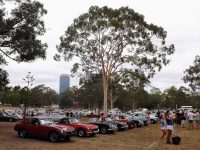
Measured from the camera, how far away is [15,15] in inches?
1180

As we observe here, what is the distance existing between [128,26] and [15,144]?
1003 inches

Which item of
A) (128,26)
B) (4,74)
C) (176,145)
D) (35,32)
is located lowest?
(176,145)

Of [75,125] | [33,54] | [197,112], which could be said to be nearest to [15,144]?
[75,125]

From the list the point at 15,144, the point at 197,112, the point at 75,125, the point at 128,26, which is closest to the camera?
Answer: the point at 15,144

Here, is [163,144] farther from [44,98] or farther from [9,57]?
[44,98]

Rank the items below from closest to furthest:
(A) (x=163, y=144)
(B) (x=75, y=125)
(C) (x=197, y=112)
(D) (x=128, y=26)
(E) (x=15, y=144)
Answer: (E) (x=15, y=144)
(A) (x=163, y=144)
(B) (x=75, y=125)
(C) (x=197, y=112)
(D) (x=128, y=26)

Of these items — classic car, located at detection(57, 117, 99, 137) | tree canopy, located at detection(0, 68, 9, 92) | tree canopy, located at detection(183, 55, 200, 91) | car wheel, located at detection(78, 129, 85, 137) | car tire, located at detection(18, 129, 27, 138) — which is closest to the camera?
car tire, located at detection(18, 129, 27, 138)

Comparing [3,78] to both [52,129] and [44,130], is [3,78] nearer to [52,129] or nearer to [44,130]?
[44,130]

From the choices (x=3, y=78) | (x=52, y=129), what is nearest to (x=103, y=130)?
(x=52, y=129)

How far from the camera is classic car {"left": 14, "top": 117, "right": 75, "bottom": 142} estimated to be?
1962cm

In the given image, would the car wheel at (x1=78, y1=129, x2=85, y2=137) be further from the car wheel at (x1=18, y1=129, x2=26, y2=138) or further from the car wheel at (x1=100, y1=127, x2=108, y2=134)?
the car wheel at (x1=18, y1=129, x2=26, y2=138)

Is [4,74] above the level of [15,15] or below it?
below

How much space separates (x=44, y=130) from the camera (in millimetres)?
19922

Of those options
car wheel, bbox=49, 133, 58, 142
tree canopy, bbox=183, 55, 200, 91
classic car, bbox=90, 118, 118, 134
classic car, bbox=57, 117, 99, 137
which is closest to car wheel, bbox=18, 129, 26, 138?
car wheel, bbox=49, 133, 58, 142
